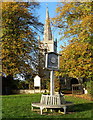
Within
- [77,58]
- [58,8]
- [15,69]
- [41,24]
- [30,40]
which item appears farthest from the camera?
[41,24]

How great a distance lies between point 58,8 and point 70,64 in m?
4.27

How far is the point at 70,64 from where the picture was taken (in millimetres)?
12688

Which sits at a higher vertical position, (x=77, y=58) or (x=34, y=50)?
(x=34, y=50)

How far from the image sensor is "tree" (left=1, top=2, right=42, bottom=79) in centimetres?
1594

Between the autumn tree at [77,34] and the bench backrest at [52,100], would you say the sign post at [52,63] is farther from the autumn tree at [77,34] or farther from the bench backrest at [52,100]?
the autumn tree at [77,34]

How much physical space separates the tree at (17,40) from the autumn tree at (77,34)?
440cm

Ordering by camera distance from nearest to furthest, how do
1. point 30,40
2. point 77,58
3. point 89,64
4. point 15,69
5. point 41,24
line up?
point 89,64
point 77,58
point 15,69
point 30,40
point 41,24

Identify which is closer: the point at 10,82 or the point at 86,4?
the point at 86,4

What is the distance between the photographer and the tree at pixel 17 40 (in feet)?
52.3

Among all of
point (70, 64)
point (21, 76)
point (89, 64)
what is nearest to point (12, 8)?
point (21, 76)

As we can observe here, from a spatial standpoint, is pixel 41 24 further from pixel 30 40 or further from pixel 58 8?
pixel 58 8

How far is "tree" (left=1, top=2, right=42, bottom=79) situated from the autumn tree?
4.40 metres

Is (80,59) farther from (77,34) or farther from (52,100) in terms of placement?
→ (52,100)

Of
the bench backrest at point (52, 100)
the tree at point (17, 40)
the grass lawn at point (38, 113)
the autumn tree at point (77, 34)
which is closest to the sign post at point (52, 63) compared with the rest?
the bench backrest at point (52, 100)
